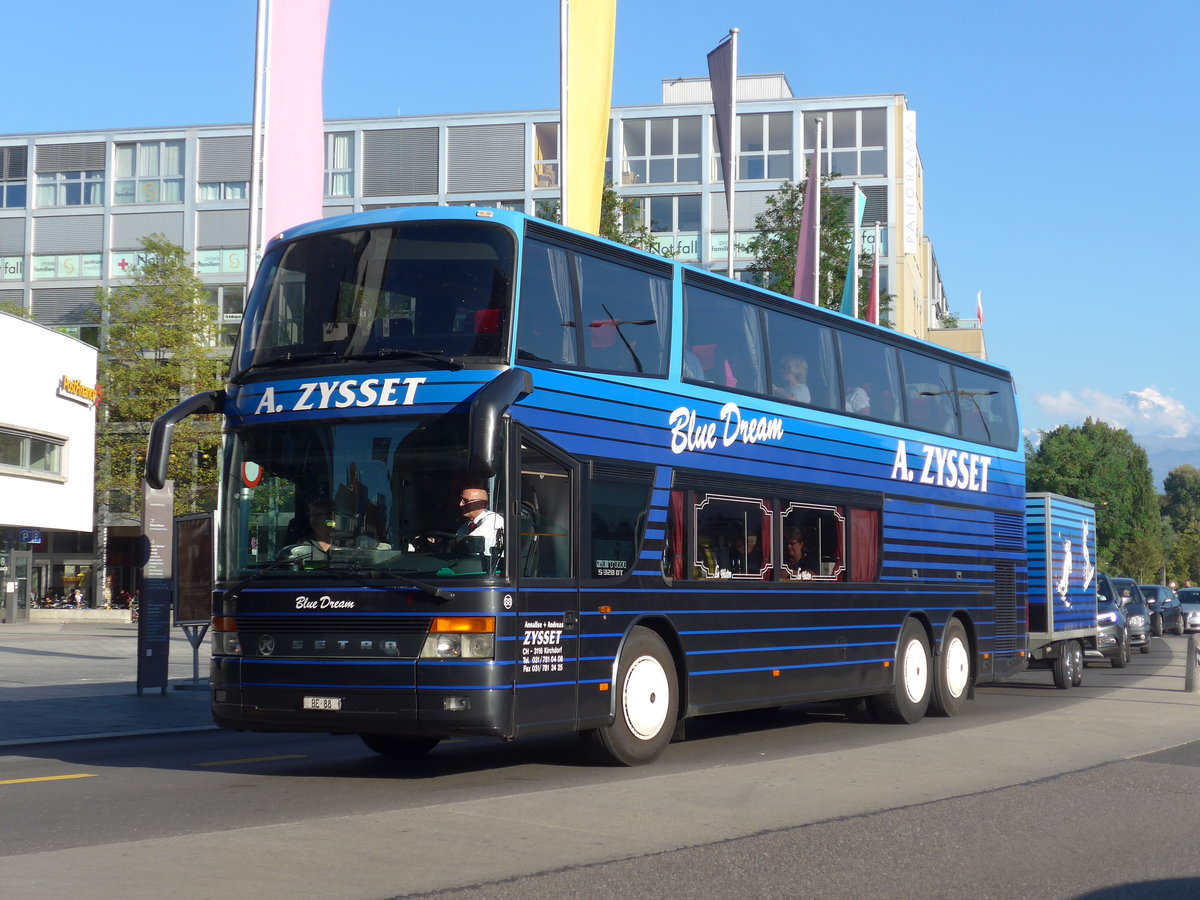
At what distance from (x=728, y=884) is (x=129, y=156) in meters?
61.8

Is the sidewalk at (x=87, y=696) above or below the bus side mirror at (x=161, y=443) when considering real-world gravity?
below

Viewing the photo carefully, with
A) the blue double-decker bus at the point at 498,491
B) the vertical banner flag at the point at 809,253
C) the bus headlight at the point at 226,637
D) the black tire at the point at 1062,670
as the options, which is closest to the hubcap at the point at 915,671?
the blue double-decker bus at the point at 498,491

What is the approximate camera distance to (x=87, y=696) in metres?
18.9

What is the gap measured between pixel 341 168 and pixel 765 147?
17805 mm

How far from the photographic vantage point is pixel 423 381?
10.1m

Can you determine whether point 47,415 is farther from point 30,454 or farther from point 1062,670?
point 1062,670

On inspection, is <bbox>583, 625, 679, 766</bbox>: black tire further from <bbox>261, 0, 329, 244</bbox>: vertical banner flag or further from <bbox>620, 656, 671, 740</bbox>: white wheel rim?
<bbox>261, 0, 329, 244</bbox>: vertical banner flag

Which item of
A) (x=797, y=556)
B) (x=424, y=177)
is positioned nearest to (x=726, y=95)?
(x=797, y=556)

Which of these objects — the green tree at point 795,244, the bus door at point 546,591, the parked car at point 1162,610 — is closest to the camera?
the bus door at point 546,591

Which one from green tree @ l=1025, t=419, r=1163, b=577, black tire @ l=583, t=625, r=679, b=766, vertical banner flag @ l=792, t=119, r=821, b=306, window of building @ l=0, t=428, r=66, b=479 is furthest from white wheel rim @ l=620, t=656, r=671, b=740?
green tree @ l=1025, t=419, r=1163, b=577

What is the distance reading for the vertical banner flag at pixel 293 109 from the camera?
19.6m

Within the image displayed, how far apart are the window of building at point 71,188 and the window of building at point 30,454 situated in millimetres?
21745

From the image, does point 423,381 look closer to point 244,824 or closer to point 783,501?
point 244,824

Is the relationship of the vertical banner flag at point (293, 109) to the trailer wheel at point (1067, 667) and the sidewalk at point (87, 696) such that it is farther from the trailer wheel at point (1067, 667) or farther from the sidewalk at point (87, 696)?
the trailer wheel at point (1067, 667)
